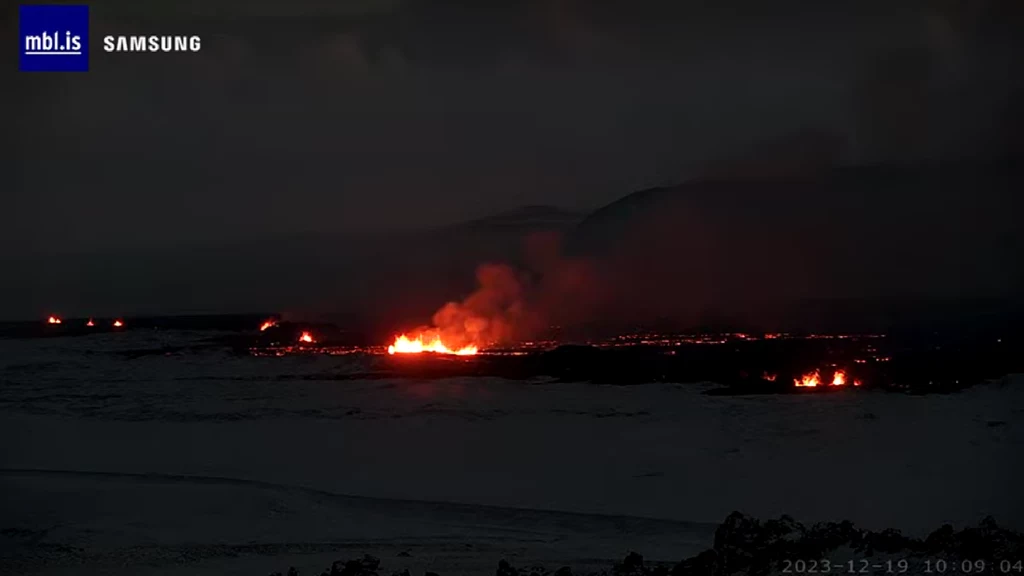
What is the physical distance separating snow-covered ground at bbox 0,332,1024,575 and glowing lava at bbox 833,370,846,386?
2788 mm

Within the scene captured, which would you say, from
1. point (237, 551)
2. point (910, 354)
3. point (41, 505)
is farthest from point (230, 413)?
point (910, 354)

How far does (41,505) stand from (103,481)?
181 cm

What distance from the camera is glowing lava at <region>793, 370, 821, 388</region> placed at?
Result: 2194 centimetres

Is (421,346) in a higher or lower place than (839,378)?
higher

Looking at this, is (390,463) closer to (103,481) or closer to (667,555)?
(103,481)
